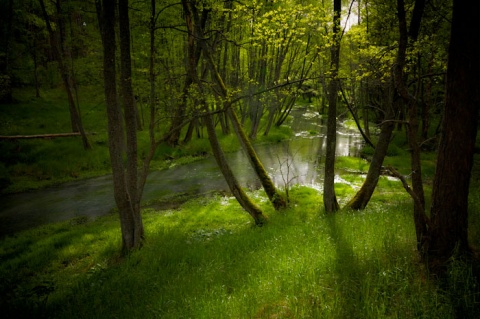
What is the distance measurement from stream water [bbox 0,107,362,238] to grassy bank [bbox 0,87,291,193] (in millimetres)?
1548

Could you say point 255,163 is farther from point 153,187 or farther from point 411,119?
point 153,187

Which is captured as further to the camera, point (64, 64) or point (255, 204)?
point (64, 64)

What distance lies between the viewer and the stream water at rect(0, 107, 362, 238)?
13461 millimetres

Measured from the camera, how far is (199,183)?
1728 centimetres

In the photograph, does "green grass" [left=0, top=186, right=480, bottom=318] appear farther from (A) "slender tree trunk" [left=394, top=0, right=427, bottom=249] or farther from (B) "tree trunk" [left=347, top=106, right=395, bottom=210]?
(B) "tree trunk" [left=347, top=106, right=395, bottom=210]

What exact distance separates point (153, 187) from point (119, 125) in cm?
985

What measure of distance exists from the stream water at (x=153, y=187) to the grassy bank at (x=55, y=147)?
155 cm

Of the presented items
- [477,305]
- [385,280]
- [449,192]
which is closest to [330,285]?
[385,280]

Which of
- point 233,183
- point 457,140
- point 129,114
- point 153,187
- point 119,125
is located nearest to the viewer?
point 457,140

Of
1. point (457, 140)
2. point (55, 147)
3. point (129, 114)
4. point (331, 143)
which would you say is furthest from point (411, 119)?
point (55, 147)

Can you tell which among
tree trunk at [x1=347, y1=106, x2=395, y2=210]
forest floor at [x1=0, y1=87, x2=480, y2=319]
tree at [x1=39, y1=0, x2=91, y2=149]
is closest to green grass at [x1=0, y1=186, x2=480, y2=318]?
forest floor at [x1=0, y1=87, x2=480, y2=319]

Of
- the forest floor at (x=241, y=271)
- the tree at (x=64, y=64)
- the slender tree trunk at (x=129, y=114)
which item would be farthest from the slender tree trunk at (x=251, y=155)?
the tree at (x=64, y=64)

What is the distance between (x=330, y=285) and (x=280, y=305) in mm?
983

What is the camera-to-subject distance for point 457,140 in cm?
423
